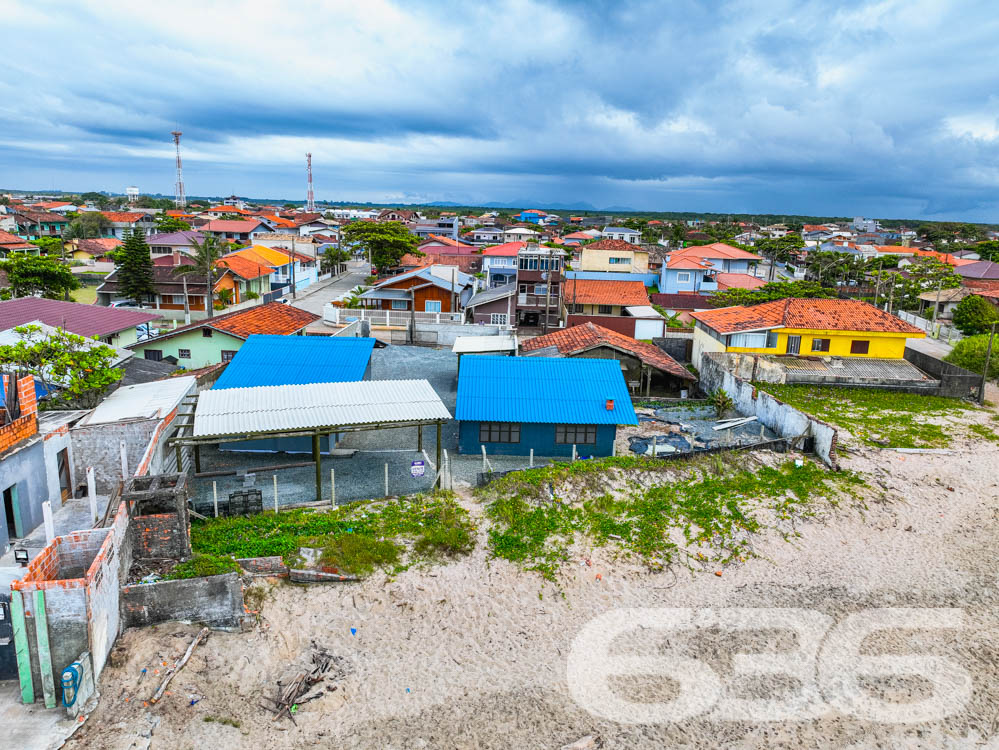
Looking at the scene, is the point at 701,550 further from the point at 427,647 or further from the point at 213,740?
the point at 213,740

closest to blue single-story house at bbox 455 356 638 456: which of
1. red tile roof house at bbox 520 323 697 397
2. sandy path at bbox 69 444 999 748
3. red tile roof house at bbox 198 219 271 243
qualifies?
sandy path at bbox 69 444 999 748

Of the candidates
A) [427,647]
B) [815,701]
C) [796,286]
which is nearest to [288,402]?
[427,647]

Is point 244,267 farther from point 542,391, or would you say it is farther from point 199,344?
point 542,391

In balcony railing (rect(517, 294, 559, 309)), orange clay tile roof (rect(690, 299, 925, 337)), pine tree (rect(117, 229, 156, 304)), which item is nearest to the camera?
orange clay tile roof (rect(690, 299, 925, 337))

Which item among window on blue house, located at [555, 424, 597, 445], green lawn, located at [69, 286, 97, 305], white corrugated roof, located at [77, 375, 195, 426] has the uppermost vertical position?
white corrugated roof, located at [77, 375, 195, 426]

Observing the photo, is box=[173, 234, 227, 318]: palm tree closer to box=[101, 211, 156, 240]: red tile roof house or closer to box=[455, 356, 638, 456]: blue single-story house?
box=[455, 356, 638, 456]: blue single-story house

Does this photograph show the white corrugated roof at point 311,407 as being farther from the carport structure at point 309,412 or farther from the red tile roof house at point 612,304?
the red tile roof house at point 612,304
